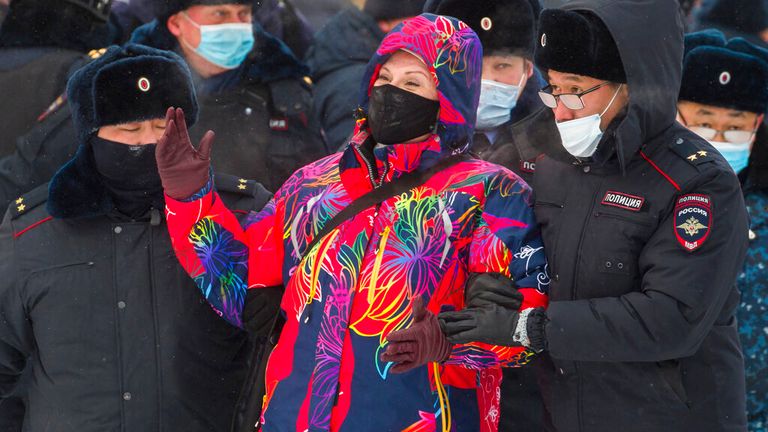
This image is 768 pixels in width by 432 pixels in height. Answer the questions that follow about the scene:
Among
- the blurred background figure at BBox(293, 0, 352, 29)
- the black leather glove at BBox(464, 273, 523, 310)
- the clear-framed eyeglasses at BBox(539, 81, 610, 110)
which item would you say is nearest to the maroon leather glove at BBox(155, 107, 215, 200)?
the black leather glove at BBox(464, 273, 523, 310)

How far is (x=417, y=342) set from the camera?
3248 mm

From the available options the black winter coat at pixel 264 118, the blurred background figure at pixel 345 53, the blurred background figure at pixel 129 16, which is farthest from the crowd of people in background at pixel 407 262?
the blurred background figure at pixel 129 16

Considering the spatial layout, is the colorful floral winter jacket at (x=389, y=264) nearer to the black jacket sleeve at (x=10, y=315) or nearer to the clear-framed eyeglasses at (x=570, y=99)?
the clear-framed eyeglasses at (x=570, y=99)

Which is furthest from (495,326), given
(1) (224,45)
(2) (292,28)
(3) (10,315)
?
(2) (292,28)

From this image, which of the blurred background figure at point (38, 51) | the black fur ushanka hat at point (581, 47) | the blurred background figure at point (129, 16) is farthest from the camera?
the blurred background figure at point (129, 16)

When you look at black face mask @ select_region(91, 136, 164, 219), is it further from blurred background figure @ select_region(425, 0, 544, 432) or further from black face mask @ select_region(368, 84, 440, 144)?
blurred background figure @ select_region(425, 0, 544, 432)

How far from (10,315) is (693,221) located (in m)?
2.40

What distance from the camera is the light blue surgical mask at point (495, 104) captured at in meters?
4.87

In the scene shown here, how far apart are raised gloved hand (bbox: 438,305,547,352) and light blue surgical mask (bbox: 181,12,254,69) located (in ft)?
9.55

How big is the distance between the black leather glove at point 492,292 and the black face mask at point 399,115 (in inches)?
21.6

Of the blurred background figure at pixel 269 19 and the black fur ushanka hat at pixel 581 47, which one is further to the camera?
the blurred background figure at pixel 269 19

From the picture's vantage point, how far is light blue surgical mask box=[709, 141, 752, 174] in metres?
4.66

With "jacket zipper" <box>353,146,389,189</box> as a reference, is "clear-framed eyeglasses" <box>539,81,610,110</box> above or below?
above

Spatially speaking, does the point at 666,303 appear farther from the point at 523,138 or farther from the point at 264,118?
the point at 264,118
